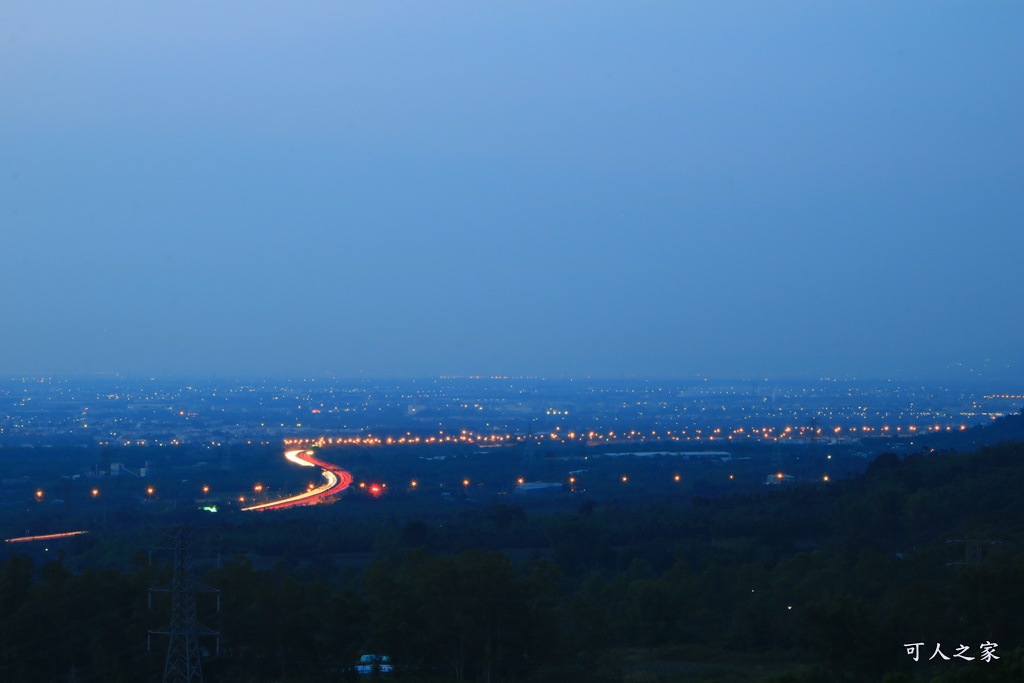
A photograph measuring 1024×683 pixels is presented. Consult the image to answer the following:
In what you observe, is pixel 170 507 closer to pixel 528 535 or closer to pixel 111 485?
pixel 111 485

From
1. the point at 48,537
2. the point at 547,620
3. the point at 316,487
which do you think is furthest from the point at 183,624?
the point at 316,487

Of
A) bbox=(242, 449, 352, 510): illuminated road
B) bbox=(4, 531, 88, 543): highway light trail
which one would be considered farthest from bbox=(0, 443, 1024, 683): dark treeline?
bbox=(242, 449, 352, 510): illuminated road

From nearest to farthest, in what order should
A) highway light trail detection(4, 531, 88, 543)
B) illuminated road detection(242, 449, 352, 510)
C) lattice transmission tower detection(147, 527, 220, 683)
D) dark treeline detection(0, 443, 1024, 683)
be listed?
lattice transmission tower detection(147, 527, 220, 683) < dark treeline detection(0, 443, 1024, 683) < highway light trail detection(4, 531, 88, 543) < illuminated road detection(242, 449, 352, 510)

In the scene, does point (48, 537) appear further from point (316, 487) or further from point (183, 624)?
point (183, 624)

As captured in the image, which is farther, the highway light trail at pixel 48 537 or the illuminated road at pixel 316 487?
the illuminated road at pixel 316 487

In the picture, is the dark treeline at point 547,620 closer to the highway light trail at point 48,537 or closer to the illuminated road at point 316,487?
the highway light trail at point 48,537

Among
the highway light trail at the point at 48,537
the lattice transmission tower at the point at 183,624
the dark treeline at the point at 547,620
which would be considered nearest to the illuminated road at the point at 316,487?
the highway light trail at the point at 48,537

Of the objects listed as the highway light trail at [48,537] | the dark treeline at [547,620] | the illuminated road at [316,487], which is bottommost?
the illuminated road at [316,487]

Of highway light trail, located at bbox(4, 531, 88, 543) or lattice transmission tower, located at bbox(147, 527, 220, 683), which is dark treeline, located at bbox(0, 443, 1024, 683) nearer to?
lattice transmission tower, located at bbox(147, 527, 220, 683)
